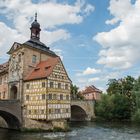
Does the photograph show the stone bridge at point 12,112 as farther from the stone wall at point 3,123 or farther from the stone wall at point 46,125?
the stone wall at point 46,125

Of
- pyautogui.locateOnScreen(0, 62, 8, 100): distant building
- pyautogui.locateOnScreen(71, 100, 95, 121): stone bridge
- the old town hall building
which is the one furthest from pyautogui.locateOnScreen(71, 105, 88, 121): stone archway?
the old town hall building

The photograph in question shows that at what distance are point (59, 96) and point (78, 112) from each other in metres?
22.1

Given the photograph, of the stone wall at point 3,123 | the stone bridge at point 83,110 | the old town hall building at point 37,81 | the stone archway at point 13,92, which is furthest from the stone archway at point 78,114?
the old town hall building at point 37,81

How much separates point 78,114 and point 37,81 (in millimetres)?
23242

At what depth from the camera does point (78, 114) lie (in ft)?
178

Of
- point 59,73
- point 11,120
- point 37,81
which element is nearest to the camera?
point 37,81

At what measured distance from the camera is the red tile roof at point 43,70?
108 feet

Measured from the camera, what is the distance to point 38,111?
32.2 meters

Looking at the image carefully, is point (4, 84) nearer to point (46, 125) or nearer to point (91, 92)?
point (46, 125)

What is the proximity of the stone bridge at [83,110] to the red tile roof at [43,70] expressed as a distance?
54.3ft

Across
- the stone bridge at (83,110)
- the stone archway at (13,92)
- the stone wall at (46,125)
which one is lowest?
the stone wall at (46,125)

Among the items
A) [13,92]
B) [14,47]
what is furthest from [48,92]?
[14,47]

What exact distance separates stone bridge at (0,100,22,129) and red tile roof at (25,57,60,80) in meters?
3.88

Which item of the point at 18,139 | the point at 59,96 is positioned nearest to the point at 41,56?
the point at 59,96
